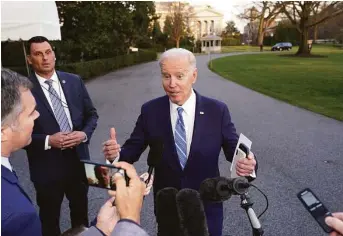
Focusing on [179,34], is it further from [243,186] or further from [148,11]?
[243,186]

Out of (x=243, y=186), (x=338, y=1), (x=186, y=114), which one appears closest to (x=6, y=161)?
(x=243, y=186)

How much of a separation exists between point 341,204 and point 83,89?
3.66 m

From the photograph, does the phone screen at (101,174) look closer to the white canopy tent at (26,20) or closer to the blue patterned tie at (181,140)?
the blue patterned tie at (181,140)

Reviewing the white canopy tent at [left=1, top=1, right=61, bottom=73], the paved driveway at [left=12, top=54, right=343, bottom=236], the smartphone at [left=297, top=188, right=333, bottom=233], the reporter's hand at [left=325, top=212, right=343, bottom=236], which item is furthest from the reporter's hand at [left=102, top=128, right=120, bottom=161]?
the white canopy tent at [left=1, top=1, right=61, bottom=73]

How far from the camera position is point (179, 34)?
65.1 meters

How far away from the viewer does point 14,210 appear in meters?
1.34

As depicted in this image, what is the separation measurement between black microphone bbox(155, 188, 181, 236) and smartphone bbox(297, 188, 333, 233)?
779 millimetres

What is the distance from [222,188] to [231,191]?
0.05 metres

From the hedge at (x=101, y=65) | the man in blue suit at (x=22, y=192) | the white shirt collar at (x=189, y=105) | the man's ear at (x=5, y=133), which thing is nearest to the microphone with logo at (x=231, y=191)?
the man in blue suit at (x=22, y=192)

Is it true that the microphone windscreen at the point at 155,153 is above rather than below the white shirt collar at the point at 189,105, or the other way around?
below

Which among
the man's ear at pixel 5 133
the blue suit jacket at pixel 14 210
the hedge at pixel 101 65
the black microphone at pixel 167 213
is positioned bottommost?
the hedge at pixel 101 65

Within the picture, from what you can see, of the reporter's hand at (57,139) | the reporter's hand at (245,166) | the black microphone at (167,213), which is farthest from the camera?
the reporter's hand at (57,139)

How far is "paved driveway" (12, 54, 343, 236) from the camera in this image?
418 centimetres

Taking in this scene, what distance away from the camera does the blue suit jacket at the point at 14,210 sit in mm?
1323
